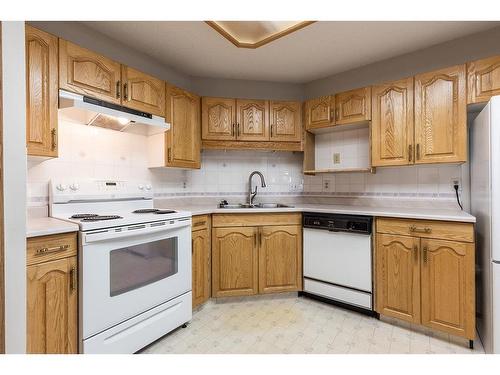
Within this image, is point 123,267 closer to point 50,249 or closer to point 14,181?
point 50,249

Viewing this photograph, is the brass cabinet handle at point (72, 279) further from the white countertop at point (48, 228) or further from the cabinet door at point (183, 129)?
the cabinet door at point (183, 129)

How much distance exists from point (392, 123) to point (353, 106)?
38cm

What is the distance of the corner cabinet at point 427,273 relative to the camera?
1.77 meters

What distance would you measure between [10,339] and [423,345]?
215 cm

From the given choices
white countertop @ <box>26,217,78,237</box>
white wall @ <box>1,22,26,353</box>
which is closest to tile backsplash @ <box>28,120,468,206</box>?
white countertop @ <box>26,217,78,237</box>

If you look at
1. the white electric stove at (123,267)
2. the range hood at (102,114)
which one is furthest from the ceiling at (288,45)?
the white electric stove at (123,267)

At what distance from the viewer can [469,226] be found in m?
1.76

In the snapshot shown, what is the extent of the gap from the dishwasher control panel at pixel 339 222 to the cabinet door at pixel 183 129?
1.17 meters

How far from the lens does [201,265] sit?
2.31 meters

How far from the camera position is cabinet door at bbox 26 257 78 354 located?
1.29m

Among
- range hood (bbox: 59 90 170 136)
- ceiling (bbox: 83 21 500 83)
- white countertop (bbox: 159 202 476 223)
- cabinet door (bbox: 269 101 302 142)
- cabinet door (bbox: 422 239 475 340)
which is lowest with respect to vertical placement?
cabinet door (bbox: 422 239 475 340)

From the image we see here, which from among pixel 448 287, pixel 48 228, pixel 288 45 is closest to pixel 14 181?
pixel 48 228

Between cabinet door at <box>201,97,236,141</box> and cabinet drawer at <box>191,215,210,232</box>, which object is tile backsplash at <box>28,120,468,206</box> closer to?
cabinet door at <box>201,97,236,141</box>

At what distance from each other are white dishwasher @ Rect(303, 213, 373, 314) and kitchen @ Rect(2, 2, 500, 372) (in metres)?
0.02
